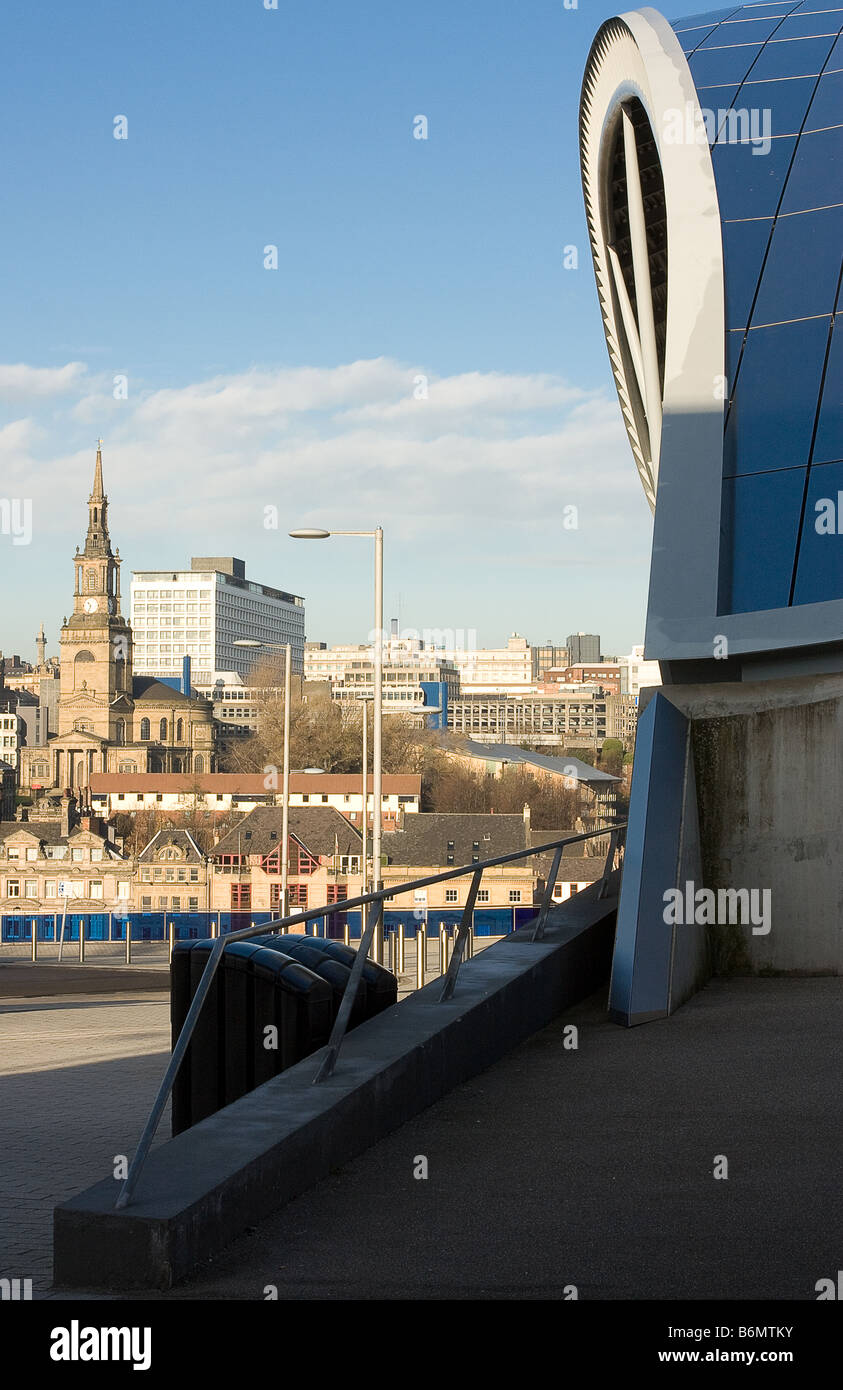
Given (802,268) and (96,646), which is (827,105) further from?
(96,646)

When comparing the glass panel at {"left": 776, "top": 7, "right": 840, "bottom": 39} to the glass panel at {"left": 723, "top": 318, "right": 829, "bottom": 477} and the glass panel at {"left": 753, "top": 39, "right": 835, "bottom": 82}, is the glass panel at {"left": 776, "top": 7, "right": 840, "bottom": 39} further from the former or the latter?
the glass panel at {"left": 723, "top": 318, "right": 829, "bottom": 477}

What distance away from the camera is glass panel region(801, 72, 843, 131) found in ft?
42.3

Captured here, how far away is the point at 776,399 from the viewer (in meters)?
11.4

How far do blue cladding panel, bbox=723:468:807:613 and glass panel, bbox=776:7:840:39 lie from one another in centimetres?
577

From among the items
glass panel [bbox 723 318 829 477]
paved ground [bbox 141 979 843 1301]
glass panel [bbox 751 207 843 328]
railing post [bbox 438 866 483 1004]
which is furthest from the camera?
glass panel [bbox 751 207 843 328]

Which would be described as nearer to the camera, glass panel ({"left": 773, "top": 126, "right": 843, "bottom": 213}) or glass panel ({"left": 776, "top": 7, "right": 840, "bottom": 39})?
glass panel ({"left": 773, "top": 126, "right": 843, "bottom": 213})

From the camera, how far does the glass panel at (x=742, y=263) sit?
1205 centimetres

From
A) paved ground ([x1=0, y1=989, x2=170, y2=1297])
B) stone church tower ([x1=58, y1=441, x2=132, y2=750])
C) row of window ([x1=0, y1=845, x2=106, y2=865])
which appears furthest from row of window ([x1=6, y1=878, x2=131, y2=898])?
stone church tower ([x1=58, y1=441, x2=132, y2=750])

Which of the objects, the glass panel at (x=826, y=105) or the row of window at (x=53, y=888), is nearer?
the glass panel at (x=826, y=105)

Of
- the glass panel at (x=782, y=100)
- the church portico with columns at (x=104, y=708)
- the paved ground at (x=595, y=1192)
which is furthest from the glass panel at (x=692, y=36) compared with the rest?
the church portico with columns at (x=104, y=708)

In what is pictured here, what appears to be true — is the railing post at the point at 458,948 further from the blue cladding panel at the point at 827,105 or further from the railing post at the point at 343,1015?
the blue cladding panel at the point at 827,105
